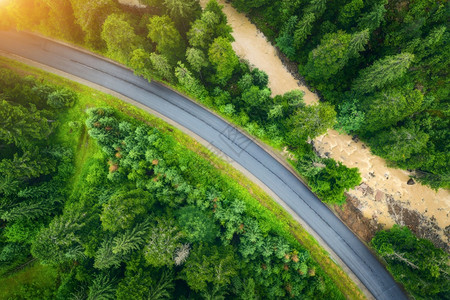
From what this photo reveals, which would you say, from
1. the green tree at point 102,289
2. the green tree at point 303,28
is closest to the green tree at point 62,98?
the green tree at point 102,289

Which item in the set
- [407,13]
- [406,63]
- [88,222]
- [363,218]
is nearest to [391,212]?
[363,218]

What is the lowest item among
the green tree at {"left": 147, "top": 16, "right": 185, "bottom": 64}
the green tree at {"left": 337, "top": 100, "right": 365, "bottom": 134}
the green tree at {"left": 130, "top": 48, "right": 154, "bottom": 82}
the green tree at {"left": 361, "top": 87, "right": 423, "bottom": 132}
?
the green tree at {"left": 130, "top": 48, "right": 154, "bottom": 82}

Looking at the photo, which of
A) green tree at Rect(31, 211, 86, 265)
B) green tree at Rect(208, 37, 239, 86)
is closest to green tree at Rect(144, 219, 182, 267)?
green tree at Rect(31, 211, 86, 265)

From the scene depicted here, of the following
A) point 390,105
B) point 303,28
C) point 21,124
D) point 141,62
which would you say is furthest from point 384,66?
point 21,124

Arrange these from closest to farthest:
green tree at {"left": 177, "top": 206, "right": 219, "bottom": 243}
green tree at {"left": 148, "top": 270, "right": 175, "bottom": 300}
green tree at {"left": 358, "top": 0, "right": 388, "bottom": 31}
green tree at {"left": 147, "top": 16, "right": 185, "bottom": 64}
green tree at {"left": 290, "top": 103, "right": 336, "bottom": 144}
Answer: green tree at {"left": 148, "top": 270, "right": 175, "bottom": 300}
green tree at {"left": 147, "top": 16, "right": 185, "bottom": 64}
green tree at {"left": 290, "top": 103, "right": 336, "bottom": 144}
green tree at {"left": 358, "top": 0, "right": 388, "bottom": 31}
green tree at {"left": 177, "top": 206, "right": 219, "bottom": 243}

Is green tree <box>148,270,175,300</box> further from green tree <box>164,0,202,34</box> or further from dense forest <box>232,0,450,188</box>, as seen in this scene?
green tree <box>164,0,202,34</box>

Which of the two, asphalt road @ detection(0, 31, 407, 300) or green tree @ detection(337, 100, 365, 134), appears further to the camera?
asphalt road @ detection(0, 31, 407, 300)

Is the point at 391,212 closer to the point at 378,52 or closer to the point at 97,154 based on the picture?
the point at 378,52

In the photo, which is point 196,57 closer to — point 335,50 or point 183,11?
point 183,11
